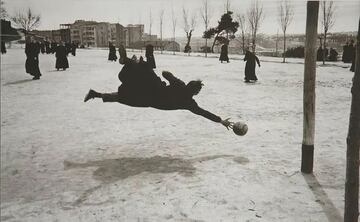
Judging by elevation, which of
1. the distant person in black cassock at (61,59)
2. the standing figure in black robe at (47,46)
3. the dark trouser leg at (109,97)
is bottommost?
the dark trouser leg at (109,97)

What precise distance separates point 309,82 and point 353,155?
146 centimetres

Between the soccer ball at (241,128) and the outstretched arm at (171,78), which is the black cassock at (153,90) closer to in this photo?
the outstretched arm at (171,78)

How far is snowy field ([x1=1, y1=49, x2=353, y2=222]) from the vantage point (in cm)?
366

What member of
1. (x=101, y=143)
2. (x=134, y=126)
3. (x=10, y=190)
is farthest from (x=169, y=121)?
(x=10, y=190)

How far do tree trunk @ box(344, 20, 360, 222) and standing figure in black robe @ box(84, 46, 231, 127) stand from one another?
6.49 ft

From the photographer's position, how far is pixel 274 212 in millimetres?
3566

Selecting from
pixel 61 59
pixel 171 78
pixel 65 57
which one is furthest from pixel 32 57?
pixel 171 78

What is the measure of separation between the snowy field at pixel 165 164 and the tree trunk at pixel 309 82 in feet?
0.81

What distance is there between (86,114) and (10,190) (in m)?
4.06

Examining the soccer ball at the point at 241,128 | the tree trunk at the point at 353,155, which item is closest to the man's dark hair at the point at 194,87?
the soccer ball at the point at 241,128

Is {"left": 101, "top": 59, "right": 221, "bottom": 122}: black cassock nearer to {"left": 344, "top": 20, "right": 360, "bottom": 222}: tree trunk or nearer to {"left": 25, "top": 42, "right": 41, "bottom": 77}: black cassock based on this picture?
{"left": 344, "top": 20, "right": 360, "bottom": 222}: tree trunk

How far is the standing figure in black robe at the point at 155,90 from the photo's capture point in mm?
4730

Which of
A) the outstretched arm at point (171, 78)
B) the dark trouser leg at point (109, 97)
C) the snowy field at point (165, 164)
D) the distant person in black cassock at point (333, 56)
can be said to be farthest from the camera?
the distant person in black cassock at point (333, 56)

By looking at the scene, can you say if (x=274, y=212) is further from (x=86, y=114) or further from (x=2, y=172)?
(x=86, y=114)
